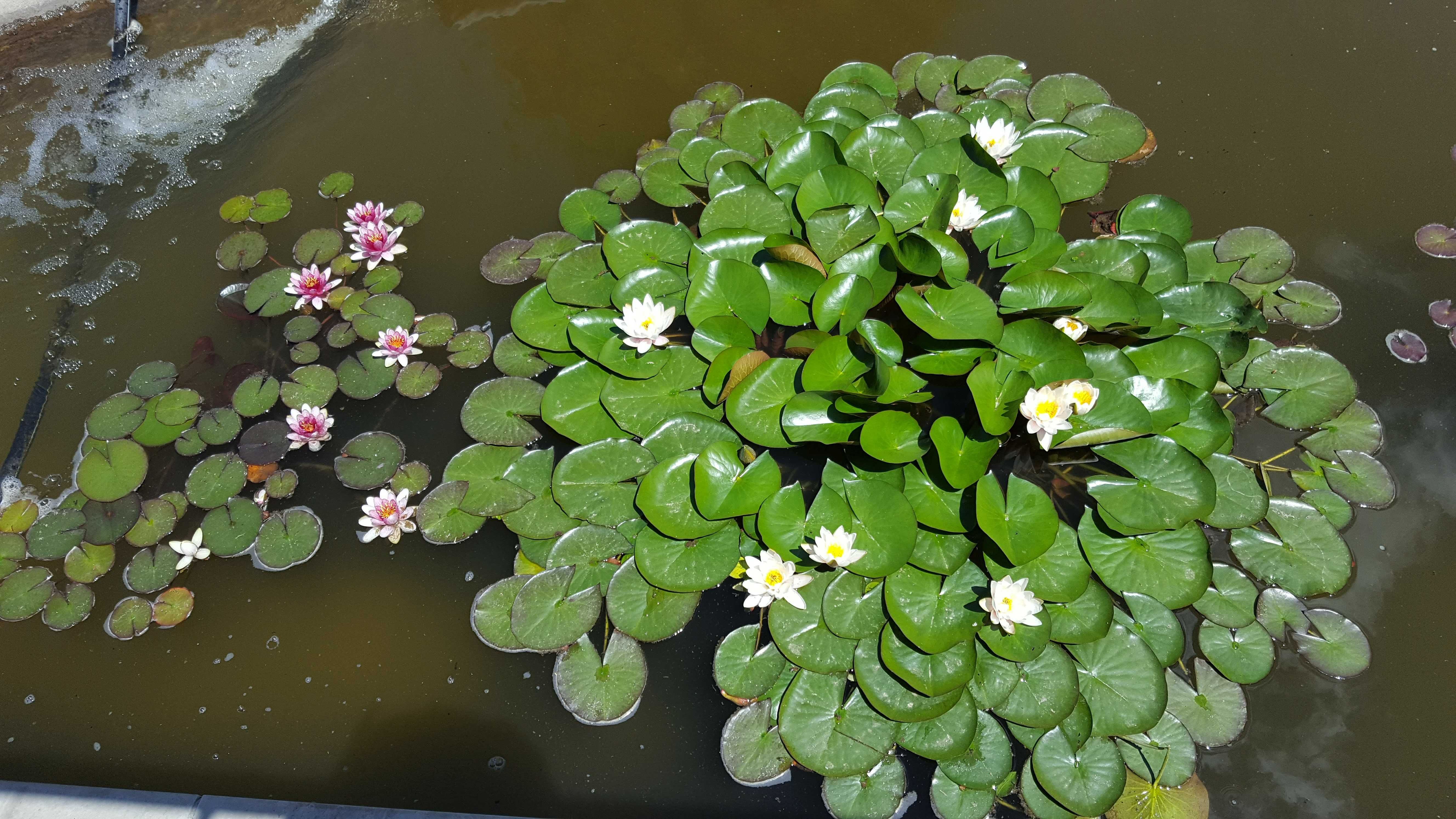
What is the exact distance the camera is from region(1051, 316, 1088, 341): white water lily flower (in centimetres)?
267

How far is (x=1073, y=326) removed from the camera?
8.76 feet

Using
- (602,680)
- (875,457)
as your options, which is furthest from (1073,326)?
(602,680)

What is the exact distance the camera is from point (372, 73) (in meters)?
4.38

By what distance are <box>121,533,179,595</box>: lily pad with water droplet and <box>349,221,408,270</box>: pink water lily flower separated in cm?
147

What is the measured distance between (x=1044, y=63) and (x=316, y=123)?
4241 mm

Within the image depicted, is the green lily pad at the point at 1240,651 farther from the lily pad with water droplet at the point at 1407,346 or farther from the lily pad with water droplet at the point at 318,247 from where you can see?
the lily pad with water droplet at the point at 318,247

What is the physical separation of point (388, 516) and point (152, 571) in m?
1.06

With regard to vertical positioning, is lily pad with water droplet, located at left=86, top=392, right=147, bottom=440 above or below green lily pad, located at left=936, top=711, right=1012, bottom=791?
above

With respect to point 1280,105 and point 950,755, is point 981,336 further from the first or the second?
point 1280,105

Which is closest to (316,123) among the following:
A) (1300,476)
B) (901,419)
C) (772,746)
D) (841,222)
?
(841,222)

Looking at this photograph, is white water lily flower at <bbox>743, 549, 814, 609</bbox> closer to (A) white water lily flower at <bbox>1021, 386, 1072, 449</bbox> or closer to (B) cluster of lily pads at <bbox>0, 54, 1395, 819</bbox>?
(B) cluster of lily pads at <bbox>0, 54, 1395, 819</bbox>

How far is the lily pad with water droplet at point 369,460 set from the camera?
10.2 feet

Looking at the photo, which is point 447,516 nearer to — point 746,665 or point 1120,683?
point 746,665

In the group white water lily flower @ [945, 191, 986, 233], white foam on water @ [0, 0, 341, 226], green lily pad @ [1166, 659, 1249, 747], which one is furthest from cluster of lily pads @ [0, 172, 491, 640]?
green lily pad @ [1166, 659, 1249, 747]
